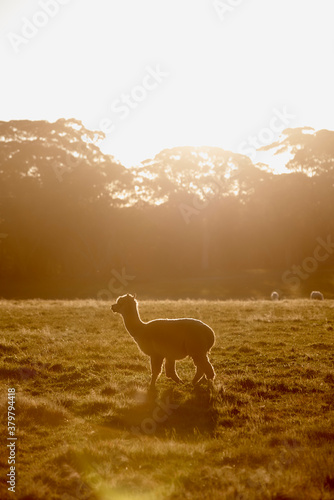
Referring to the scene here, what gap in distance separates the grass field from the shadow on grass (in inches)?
0.8

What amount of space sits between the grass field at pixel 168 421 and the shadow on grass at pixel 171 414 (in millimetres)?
19

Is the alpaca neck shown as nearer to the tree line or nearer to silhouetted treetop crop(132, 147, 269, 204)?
the tree line

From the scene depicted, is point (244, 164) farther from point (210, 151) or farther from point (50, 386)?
point (50, 386)

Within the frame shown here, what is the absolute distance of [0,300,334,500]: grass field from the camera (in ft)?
19.4

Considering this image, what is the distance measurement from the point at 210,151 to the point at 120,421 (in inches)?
1948

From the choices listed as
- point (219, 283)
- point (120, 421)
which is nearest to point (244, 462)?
point (120, 421)

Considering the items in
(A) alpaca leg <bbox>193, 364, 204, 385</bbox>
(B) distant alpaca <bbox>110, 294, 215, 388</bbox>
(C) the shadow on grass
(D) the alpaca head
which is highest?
(D) the alpaca head

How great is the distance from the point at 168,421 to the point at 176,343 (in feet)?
7.05

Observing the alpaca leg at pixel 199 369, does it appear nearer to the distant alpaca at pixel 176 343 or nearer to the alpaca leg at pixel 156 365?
the distant alpaca at pixel 176 343

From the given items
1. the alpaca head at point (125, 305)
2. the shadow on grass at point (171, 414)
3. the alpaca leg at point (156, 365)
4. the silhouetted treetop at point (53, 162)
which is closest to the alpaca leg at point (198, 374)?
the shadow on grass at point (171, 414)

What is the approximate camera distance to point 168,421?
27.8 feet

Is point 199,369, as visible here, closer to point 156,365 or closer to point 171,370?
point 171,370

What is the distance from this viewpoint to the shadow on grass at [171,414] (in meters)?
8.06

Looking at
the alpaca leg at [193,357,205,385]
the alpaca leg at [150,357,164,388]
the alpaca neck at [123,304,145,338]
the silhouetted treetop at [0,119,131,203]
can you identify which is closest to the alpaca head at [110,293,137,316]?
the alpaca neck at [123,304,145,338]
